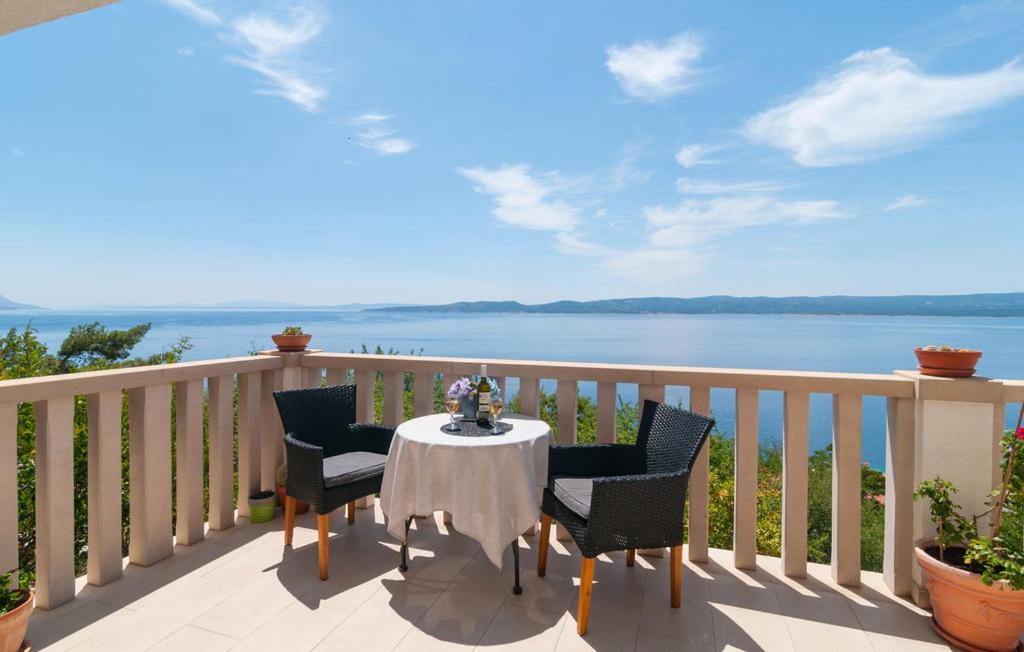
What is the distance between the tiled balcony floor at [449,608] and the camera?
1.96 m

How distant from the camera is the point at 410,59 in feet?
23.2

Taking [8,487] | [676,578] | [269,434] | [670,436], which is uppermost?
[670,436]

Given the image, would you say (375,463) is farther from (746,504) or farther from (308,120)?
(308,120)

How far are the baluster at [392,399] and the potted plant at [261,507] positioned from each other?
92 centimetres

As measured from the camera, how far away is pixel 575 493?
2270mm

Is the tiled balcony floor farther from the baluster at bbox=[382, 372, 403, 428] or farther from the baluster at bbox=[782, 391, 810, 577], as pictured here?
the baluster at bbox=[382, 372, 403, 428]

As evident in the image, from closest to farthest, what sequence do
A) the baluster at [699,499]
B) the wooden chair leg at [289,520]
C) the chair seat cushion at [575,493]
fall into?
the chair seat cushion at [575,493] → the baluster at [699,499] → the wooden chair leg at [289,520]

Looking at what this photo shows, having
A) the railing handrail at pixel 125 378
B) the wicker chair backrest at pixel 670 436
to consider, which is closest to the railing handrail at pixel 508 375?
the railing handrail at pixel 125 378

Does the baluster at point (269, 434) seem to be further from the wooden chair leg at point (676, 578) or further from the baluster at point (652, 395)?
the wooden chair leg at point (676, 578)

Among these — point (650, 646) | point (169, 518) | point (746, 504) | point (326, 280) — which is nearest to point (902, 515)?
point (746, 504)

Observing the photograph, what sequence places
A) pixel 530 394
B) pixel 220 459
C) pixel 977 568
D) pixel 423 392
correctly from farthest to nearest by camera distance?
pixel 423 392 → pixel 220 459 → pixel 530 394 → pixel 977 568

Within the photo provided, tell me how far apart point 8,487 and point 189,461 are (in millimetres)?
880

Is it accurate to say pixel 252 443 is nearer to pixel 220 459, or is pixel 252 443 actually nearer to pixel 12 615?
pixel 220 459

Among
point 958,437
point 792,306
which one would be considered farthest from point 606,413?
point 792,306
